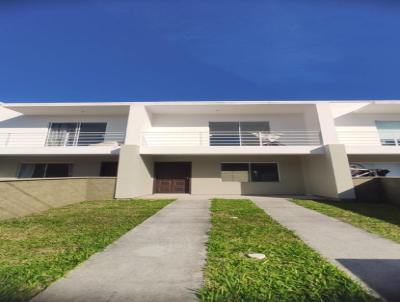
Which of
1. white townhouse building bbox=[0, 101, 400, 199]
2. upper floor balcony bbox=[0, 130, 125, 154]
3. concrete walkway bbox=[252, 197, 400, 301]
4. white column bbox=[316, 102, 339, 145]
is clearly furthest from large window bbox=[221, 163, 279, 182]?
concrete walkway bbox=[252, 197, 400, 301]

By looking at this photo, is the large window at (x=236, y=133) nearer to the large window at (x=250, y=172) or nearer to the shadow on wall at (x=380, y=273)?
the large window at (x=250, y=172)

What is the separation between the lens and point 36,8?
20.5 ft

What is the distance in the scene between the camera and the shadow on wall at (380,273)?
1.77 meters

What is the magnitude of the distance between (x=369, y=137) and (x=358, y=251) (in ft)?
42.9

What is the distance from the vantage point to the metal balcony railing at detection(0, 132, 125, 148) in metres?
12.5

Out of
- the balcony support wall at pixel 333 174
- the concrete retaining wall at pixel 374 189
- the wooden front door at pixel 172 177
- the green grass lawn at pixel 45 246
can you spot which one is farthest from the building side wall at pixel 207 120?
the green grass lawn at pixel 45 246

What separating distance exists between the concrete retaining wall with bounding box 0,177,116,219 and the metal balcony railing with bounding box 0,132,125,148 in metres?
4.14

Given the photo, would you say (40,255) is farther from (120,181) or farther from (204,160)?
(204,160)

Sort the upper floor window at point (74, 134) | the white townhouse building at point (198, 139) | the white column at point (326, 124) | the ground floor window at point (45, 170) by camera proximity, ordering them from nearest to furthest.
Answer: the white column at point (326, 124) < the white townhouse building at point (198, 139) < the ground floor window at point (45, 170) < the upper floor window at point (74, 134)

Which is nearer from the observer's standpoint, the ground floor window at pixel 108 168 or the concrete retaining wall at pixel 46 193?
the concrete retaining wall at pixel 46 193

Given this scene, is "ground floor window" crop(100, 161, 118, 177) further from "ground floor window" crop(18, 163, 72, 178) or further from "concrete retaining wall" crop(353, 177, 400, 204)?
"concrete retaining wall" crop(353, 177, 400, 204)

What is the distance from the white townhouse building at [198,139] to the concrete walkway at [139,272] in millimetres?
7586

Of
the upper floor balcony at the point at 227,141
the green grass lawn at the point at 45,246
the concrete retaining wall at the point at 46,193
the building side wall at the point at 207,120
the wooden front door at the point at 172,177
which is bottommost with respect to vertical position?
the green grass lawn at the point at 45,246

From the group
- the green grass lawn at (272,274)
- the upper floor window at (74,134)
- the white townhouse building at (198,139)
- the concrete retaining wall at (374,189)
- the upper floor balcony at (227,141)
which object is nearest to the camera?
the green grass lawn at (272,274)
